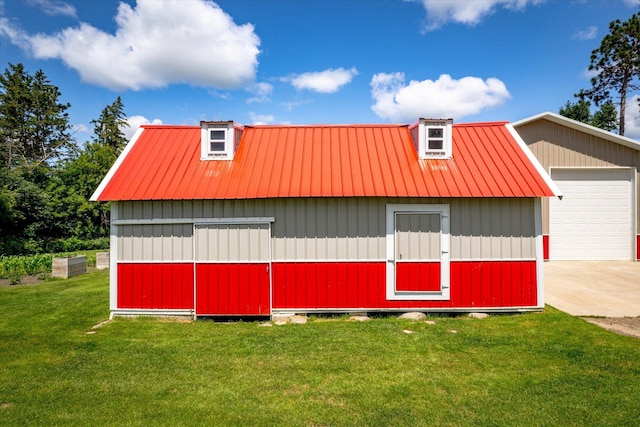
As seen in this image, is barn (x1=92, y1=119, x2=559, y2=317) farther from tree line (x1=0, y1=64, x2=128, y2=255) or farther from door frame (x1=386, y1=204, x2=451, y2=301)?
tree line (x1=0, y1=64, x2=128, y2=255)

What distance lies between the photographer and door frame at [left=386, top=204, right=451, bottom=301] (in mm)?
9188

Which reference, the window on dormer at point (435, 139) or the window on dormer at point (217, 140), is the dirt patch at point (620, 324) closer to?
the window on dormer at point (435, 139)

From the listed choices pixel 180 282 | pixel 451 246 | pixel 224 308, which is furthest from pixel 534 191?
pixel 180 282

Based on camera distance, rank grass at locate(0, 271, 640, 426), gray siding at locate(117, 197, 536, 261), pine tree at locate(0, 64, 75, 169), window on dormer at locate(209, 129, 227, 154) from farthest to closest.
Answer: pine tree at locate(0, 64, 75, 169) → window on dormer at locate(209, 129, 227, 154) → gray siding at locate(117, 197, 536, 261) → grass at locate(0, 271, 640, 426)

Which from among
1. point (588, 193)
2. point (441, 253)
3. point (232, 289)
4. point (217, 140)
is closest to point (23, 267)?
point (217, 140)

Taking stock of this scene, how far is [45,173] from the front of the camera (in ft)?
111

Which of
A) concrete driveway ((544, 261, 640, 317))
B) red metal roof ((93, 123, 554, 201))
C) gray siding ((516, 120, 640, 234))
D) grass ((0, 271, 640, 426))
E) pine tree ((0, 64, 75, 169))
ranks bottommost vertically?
grass ((0, 271, 640, 426))

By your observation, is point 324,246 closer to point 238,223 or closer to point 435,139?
point 238,223

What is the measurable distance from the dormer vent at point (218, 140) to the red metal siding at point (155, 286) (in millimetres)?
3302

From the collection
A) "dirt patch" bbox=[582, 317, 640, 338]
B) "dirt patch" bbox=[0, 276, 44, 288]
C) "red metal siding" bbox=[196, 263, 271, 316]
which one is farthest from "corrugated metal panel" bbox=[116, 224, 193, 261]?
"dirt patch" bbox=[582, 317, 640, 338]

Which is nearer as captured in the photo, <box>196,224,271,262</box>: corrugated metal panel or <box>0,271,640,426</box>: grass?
<box>0,271,640,426</box>: grass

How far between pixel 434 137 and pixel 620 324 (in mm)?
6490

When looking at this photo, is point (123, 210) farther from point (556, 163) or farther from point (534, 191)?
point (556, 163)

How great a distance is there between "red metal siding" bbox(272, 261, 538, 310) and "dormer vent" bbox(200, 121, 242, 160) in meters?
3.76
